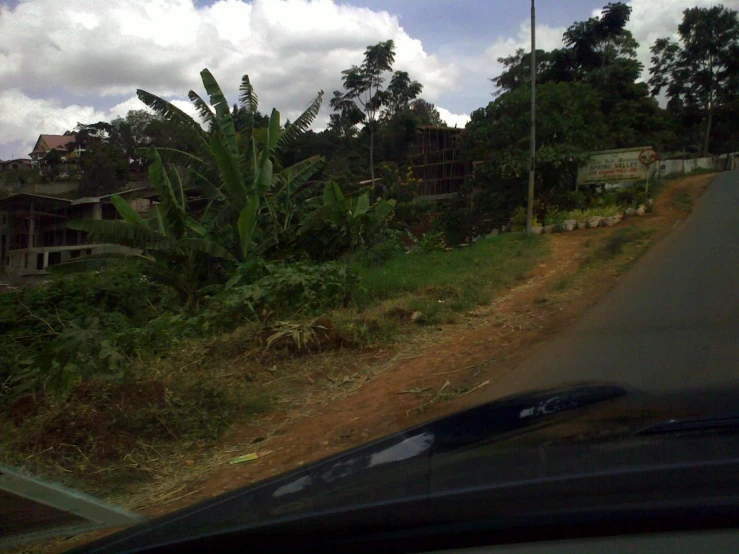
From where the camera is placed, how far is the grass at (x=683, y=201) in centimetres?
1908

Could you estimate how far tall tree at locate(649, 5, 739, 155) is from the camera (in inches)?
1421

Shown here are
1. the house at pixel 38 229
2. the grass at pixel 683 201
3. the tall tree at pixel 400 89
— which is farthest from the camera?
the tall tree at pixel 400 89

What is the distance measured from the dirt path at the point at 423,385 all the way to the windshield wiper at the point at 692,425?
313 centimetres

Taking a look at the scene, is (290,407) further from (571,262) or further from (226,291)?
(571,262)

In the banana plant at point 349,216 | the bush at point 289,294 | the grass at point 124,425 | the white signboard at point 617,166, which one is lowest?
the grass at point 124,425

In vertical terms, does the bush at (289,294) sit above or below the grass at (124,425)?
above

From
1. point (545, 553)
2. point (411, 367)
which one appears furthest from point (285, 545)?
point (411, 367)

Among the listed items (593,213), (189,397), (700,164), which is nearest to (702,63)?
(700,164)

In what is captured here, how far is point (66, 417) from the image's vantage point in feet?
17.8

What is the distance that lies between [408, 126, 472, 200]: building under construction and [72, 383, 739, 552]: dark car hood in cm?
3503

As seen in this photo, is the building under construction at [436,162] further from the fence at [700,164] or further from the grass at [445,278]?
the grass at [445,278]

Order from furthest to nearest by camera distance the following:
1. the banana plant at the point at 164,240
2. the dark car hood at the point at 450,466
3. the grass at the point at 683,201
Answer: the grass at the point at 683,201, the banana plant at the point at 164,240, the dark car hood at the point at 450,466

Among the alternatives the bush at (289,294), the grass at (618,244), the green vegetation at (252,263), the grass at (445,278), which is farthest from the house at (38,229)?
the grass at (618,244)

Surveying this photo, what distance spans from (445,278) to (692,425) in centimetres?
931
